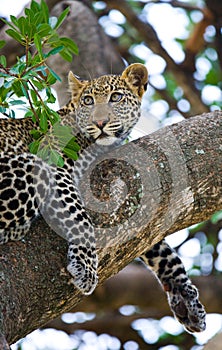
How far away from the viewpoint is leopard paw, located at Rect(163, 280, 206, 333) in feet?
17.6

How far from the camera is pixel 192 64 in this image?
31.2 feet

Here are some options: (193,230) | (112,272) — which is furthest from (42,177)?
(193,230)

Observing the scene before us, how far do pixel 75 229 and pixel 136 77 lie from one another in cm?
178

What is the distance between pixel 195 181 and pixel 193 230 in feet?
12.8

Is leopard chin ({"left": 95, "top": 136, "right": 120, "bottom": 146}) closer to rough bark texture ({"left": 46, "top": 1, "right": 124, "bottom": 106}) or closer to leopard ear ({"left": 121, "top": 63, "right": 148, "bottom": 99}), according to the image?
leopard ear ({"left": 121, "top": 63, "right": 148, "bottom": 99})

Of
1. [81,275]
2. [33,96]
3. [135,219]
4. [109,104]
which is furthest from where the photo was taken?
[109,104]

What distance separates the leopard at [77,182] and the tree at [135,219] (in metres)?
0.09

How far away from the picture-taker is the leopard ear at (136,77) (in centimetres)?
608

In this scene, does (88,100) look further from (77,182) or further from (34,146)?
(34,146)

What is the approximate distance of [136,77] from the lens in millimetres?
6129

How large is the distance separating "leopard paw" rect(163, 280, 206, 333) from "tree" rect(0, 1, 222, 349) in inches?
21.3

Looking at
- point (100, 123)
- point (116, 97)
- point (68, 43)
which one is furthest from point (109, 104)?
point (68, 43)

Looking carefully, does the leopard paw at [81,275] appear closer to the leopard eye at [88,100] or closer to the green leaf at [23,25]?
the green leaf at [23,25]

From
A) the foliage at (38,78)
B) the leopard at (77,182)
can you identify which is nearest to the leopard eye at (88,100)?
the leopard at (77,182)
